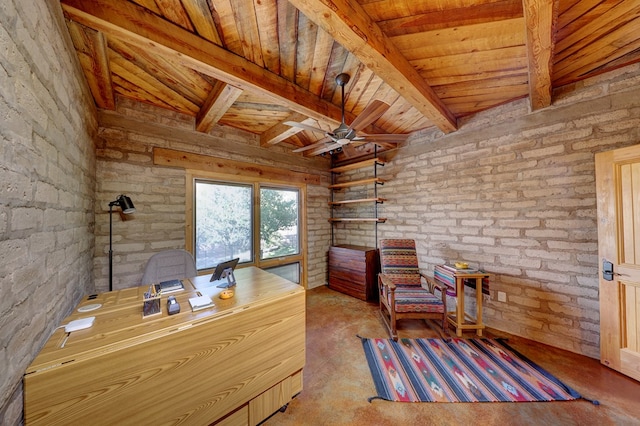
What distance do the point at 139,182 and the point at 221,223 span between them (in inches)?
41.2

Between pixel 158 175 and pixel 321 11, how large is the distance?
2479 millimetres

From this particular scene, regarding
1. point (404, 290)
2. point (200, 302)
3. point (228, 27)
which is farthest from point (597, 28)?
point (200, 302)

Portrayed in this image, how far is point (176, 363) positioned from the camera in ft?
3.59

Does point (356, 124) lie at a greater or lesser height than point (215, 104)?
lesser

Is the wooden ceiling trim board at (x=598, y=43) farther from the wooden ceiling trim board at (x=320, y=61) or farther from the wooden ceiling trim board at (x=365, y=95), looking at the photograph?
the wooden ceiling trim board at (x=320, y=61)

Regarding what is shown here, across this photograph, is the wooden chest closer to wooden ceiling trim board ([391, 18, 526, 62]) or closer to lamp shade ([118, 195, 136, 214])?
wooden ceiling trim board ([391, 18, 526, 62])

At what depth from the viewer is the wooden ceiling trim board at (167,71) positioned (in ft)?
5.51

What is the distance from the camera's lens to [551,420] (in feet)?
4.81

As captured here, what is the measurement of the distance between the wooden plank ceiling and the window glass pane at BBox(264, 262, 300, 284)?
8.25ft

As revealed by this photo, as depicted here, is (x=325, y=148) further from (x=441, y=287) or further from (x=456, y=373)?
(x=456, y=373)

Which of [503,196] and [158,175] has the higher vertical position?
[158,175]

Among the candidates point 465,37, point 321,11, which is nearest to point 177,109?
point 321,11

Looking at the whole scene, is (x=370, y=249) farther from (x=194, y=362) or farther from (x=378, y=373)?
(x=194, y=362)

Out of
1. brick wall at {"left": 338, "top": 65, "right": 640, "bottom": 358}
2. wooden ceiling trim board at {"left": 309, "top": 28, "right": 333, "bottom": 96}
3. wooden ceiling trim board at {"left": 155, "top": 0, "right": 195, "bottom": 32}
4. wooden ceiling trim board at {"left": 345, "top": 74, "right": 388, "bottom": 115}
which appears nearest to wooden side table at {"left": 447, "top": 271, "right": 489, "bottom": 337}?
brick wall at {"left": 338, "top": 65, "right": 640, "bottom": 358}
